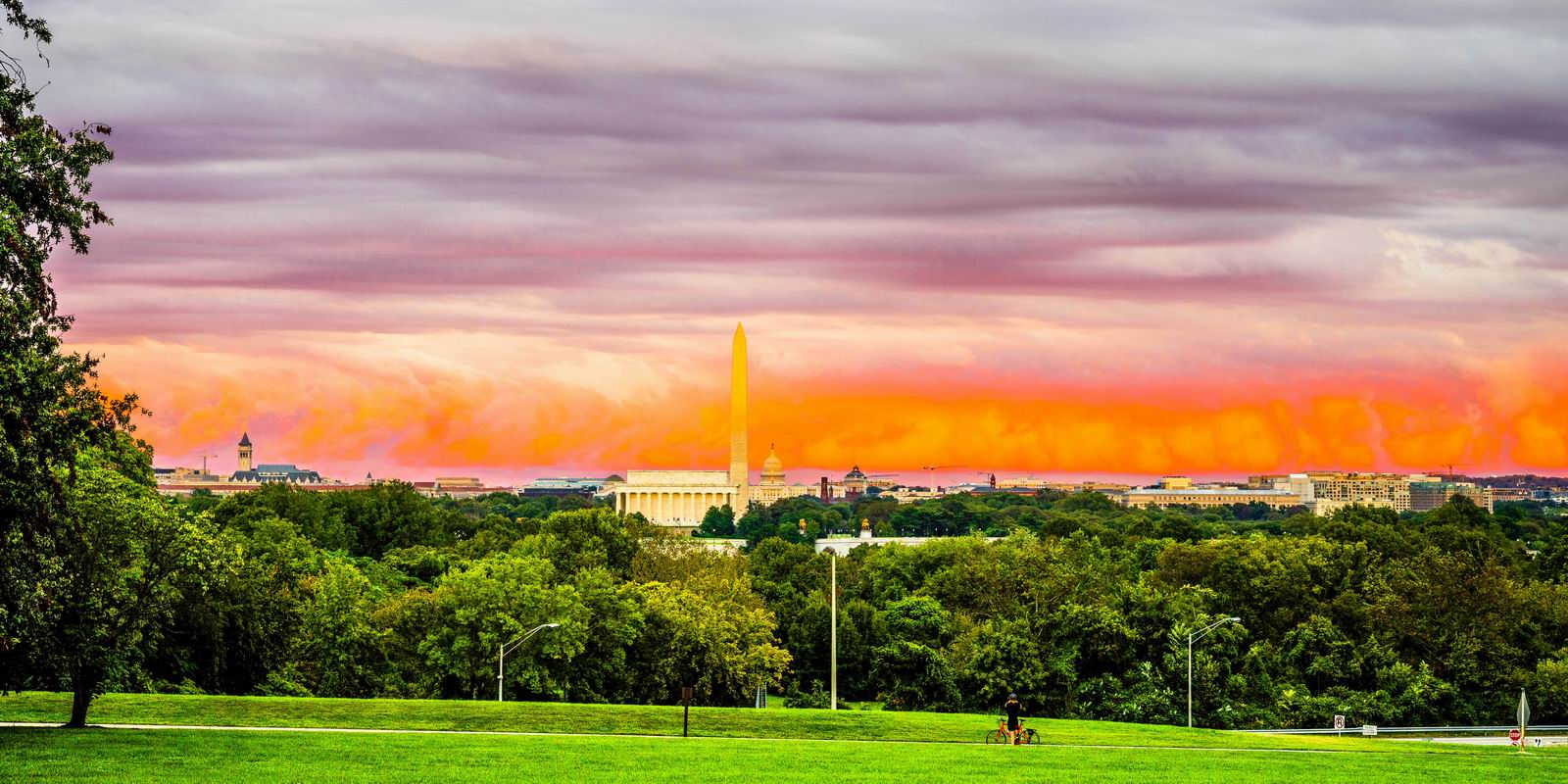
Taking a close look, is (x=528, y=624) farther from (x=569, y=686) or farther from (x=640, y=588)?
(x=640, y=588)

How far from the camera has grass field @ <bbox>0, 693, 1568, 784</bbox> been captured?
30.6m

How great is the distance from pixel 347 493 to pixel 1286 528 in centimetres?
8264

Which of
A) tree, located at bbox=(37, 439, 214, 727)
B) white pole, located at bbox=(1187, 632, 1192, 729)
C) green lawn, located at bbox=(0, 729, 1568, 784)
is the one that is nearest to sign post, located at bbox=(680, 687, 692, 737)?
green lawn, located at bbox=(0, 729, 1568, 784)

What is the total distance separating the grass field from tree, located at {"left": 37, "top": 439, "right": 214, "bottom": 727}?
5.34 ft

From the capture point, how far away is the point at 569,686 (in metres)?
65.4

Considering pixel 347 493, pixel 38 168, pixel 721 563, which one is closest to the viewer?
pixel 38 168

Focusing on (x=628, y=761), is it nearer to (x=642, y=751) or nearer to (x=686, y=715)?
(x=642, y=751)

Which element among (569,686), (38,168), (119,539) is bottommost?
(569,686)

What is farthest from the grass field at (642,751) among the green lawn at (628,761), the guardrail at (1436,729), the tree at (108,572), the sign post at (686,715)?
the guardrail at (1436,729)

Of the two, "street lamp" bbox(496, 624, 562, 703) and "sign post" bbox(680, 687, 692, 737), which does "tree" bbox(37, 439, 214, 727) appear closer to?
"sign post" bbox(680, 687, 692, 737)

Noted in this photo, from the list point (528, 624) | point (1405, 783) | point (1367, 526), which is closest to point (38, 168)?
Answer: point (1405, 783)

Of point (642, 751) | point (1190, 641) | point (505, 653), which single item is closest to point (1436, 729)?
point (1190, 641)

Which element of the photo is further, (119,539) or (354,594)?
(354,594)

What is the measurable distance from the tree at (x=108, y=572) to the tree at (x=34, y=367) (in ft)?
5.00
